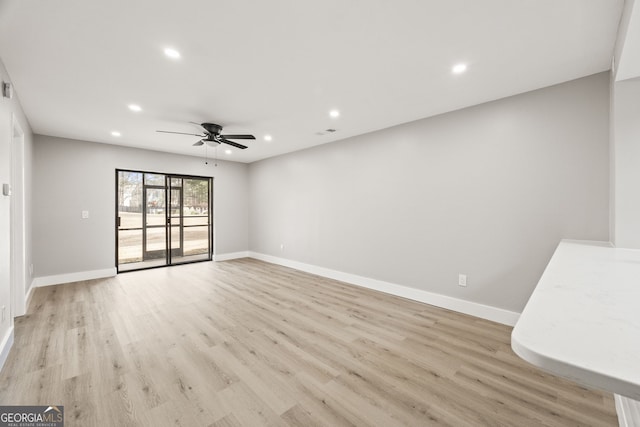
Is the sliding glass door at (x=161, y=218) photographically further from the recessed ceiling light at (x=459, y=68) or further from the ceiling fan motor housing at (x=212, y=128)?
the recessed ceiling light at (x=459, y=68)

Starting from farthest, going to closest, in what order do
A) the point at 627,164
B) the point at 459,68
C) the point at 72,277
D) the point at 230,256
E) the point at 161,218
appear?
the point at 230,256, the point at 161,218, the point at 72,277, the point at 459,68, the point at 627,164

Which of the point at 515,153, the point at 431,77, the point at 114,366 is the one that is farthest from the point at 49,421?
the point at 515,153

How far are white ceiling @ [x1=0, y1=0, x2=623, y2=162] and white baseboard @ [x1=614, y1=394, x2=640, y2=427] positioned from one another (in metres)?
2.28

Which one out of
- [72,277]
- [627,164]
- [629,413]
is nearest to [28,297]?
[72,277]

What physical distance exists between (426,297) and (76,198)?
620cm


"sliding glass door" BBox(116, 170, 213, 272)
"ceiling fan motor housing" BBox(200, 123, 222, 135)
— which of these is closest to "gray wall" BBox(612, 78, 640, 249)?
"ceiling fan motor housing" BBox(200, 123, 222, 135)

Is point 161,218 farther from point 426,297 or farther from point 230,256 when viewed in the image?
point 426,297

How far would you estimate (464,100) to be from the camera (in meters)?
3.15

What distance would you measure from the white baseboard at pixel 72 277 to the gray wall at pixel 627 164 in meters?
7.23

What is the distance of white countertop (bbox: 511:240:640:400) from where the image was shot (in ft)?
1.82

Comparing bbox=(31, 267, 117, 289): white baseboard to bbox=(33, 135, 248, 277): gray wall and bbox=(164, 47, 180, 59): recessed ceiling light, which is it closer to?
bbox=(33, 135, 248, 277): gray wall

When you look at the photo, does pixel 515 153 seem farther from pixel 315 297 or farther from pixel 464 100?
pixel 315 297

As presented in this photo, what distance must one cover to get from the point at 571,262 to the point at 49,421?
11.0 ft

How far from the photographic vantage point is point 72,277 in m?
4.82
